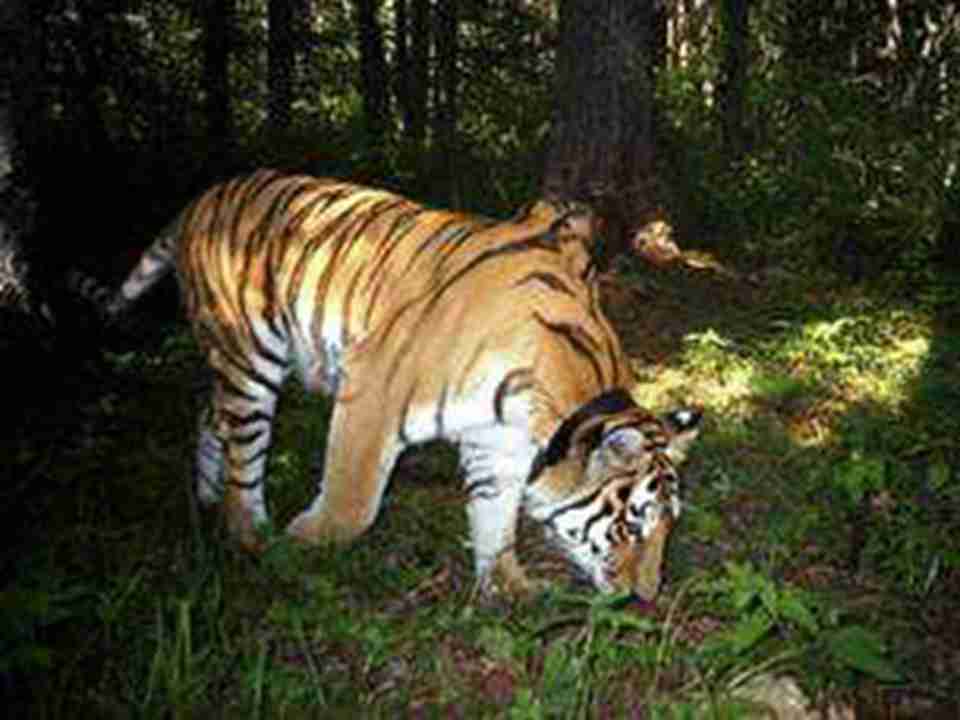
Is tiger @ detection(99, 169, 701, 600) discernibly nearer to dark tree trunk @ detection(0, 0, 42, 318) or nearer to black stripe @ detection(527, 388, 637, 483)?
black stripe @ detection(527, 388, 637, 483)

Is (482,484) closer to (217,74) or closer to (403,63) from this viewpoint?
(217,74)

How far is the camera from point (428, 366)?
461 centimetres

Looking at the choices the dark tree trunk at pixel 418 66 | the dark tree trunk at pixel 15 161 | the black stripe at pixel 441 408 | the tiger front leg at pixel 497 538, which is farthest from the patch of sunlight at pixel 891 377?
the dark tree trunk at pixel 418 66

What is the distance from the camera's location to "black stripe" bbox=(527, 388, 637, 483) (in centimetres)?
432

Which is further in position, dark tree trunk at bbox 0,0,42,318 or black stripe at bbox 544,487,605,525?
dark tree trunk at bbox 0,0,42,318

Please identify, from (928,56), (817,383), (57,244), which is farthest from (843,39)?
(57,244)

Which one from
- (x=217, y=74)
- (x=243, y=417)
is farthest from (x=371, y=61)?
(x=243, y=417)

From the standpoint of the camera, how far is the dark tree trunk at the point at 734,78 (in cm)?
1317

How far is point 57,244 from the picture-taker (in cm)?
Answer: 716

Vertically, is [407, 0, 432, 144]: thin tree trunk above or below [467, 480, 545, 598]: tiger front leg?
below

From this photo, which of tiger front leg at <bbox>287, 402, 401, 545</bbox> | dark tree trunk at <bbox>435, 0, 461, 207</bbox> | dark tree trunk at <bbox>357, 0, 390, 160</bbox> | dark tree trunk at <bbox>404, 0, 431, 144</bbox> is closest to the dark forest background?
tiger front leg at <bbox>287, 402, 401, 545</bbox>

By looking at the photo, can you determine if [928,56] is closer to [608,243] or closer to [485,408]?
[608,243]

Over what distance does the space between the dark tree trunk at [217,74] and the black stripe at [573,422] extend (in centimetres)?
528

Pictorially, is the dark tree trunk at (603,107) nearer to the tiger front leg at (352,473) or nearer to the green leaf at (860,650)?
the tiger front leg at (352,473)
